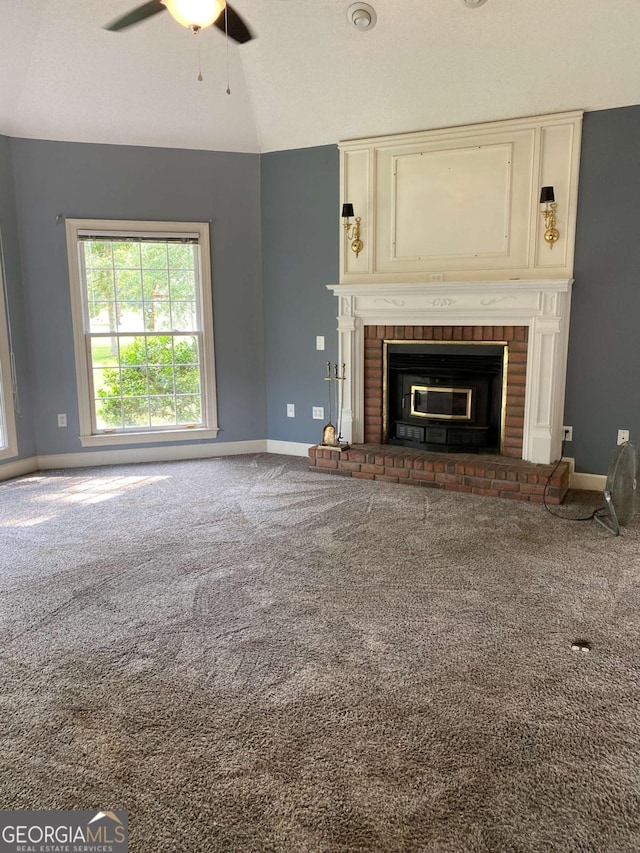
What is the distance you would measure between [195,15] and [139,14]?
649 millimetres

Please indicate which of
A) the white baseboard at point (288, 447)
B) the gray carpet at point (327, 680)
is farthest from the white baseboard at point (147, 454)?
the gray carpet at point (327, 680)

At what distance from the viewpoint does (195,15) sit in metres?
2.76

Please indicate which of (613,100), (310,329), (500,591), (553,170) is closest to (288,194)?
(310,329)

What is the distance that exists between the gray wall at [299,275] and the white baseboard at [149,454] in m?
0.44

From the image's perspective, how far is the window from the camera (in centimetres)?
519

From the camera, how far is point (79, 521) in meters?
3.97

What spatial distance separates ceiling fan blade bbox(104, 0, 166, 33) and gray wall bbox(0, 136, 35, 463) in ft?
6.69

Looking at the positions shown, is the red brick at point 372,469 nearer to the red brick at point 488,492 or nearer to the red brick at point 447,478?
the red brick at point 447,478

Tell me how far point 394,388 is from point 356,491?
1103mm

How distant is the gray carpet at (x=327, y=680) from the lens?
1.65 metres

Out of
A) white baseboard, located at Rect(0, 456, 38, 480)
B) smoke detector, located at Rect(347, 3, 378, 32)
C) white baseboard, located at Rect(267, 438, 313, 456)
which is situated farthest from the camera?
white baseboard, located at Rect(267, 438, 313, 456)

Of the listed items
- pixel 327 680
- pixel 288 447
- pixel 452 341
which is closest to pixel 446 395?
pixel 452 341

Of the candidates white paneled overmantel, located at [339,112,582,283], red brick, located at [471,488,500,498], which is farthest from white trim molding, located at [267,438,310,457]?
red brick, located at [471,488,500,498]

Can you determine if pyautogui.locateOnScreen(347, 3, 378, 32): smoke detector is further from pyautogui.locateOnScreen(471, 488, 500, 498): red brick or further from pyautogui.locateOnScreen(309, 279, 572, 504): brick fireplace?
pyautogui.locateOnScreen(471, 488, 500, 498): red brick
